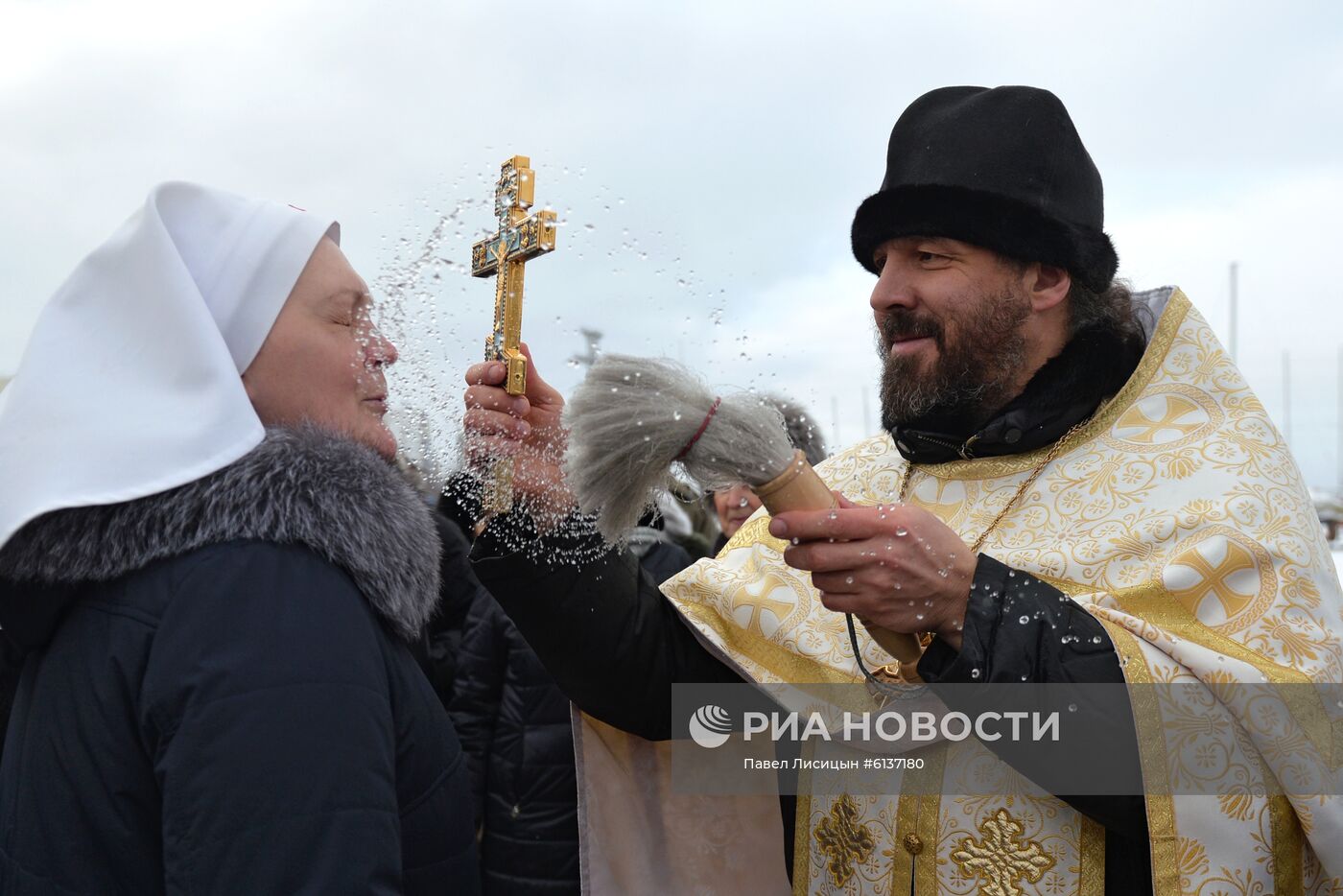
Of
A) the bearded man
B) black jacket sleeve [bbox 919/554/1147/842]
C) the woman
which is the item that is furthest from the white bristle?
black jacket sleeve [bbox 919/554/1147/842]

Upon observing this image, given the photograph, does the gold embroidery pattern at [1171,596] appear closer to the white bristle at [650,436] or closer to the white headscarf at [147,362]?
the white bristle at [650,436]

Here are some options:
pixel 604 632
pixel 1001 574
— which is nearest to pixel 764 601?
pixel 604 632

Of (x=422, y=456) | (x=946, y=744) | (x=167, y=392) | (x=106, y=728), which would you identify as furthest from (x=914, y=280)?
(x=106, y=728)

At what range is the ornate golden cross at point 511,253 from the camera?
1907 mm

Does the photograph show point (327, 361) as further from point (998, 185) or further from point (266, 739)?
point (998, 185)

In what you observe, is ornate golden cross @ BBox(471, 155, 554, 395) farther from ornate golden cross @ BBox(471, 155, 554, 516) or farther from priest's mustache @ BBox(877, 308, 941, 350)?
priest's mustache @ BBox(877, 308, 941, 350)

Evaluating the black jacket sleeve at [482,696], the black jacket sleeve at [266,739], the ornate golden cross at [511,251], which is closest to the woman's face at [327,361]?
the ornate golden cross at [511,251]

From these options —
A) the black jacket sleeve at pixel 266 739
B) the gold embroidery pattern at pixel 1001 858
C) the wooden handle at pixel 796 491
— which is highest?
the wooden handle at pixel 796 491

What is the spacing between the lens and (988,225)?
254 cm

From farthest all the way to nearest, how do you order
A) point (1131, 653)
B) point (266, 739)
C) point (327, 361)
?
point (1131, 653) < point (327, 361) < point (266, 739)

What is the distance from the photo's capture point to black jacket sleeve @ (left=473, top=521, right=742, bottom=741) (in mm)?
2438

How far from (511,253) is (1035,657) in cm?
122

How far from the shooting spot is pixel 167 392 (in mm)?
1587

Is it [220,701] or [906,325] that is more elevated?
[906,325]
